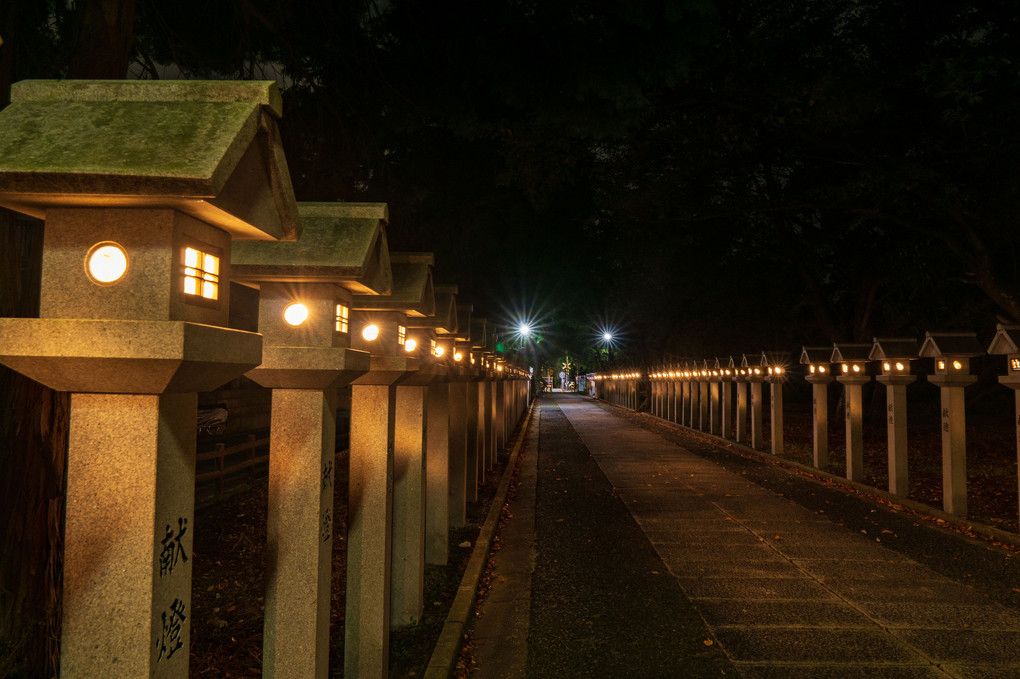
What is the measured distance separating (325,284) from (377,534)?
6.81 feet

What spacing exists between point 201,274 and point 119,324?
422 mm

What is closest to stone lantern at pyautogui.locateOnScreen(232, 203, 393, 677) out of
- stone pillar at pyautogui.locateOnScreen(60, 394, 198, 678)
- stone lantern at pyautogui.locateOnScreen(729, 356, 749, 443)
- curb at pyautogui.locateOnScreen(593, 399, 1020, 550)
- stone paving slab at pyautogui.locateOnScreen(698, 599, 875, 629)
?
stone pillar at pyautogui.locateOnScreen(60, 394, 198, 678)

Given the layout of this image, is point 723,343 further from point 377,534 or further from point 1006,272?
point 377,534

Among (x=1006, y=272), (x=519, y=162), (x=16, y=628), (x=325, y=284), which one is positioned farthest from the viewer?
(x=1006, y=272)

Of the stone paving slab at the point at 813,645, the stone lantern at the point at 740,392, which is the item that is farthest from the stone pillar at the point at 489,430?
the stone lantern at the point at 740,392

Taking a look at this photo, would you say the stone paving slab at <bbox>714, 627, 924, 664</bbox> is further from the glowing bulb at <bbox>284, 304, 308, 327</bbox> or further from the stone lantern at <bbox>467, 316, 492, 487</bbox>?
the stone lantern at <bbox>467, 316, 492, 487</bbox>

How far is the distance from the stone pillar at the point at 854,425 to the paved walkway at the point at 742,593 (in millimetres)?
1610

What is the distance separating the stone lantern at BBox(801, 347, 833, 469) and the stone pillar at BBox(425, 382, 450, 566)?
37.4 feet

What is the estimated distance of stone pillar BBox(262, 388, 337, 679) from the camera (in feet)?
11.7

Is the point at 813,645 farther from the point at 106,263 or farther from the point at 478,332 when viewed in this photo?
the point at 478,332

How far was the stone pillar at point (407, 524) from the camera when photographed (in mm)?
6105

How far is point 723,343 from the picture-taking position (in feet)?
124

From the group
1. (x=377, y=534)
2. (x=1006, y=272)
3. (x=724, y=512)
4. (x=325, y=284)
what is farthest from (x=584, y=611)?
(x=1006, y=272)

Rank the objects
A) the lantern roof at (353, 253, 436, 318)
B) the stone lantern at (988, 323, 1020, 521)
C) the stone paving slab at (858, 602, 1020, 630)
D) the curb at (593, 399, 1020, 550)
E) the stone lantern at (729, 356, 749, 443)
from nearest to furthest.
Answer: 1. the lantern roof at (353, 253, 436, 318)
2. the stone paving slab at (858, 602, 1020, 630)
3. the stone lantern at (988, 323, 1020, 521)
4. the curb at (593, 399, 1020, 550)
5. the stone lantern at (729, 356, 749, 443)
